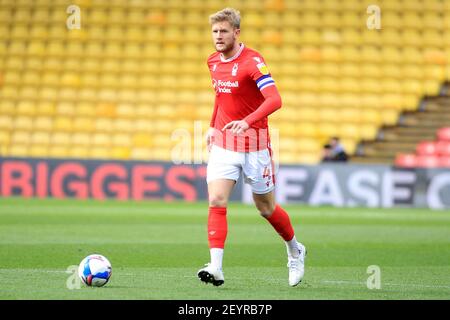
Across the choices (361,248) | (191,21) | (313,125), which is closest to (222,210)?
(361,248)

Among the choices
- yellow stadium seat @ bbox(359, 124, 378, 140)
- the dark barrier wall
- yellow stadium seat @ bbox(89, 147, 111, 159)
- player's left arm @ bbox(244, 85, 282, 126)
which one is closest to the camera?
player's left arm @ bbox(244, 85, 282, 126)

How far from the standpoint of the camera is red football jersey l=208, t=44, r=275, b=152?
323 inches

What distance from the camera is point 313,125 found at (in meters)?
25.5

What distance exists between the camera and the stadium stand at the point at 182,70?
82.9 feet

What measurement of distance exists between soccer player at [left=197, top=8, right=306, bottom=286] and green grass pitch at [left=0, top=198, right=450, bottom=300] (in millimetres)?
600

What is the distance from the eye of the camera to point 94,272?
7793 millimetres

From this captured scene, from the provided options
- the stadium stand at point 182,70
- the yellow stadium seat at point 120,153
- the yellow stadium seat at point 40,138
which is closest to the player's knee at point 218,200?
the stadium stand at point 182,70

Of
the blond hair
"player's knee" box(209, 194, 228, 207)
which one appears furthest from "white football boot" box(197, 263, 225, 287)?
the blond hair

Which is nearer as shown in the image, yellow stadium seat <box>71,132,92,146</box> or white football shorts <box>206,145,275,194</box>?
white football shorts <box>206,145,275,194</box>

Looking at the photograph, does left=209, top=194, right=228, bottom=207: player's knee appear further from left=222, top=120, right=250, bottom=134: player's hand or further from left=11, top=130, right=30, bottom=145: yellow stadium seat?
left=11, top=130, right=30, bottom=145: yellow stadium seat

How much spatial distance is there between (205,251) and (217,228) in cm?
367

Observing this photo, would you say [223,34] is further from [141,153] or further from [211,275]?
[141,153]

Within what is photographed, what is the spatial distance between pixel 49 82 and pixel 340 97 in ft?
25.1

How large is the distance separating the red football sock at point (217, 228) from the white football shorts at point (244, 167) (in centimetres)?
28
